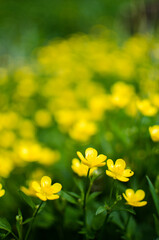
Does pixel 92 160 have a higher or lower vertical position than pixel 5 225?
higher

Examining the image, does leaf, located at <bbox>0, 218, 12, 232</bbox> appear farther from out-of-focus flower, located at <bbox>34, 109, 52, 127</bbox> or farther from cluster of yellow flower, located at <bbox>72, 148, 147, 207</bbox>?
out-of-focus flower, located at <bbox>34, 109, 52, 127</bbox>

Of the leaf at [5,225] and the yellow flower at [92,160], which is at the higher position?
the yellow flower at [92,160]

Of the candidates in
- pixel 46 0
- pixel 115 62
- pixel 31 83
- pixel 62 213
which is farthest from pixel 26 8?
pixel 62 213

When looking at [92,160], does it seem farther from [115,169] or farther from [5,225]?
[5,225]

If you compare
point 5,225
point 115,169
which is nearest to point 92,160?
point 115,169

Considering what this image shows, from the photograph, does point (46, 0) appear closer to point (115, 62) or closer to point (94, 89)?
point (115, 62)

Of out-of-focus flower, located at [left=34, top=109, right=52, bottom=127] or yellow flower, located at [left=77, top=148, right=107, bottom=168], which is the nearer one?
yellow flower, located at [left=77, top=148, right=107, bottom=168]

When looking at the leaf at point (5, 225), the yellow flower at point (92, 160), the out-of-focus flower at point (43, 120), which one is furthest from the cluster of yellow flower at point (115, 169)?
the out-of-focus flower at point (43, 120)

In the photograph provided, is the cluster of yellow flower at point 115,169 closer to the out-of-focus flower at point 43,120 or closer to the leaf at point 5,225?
the leaf at point 5,225

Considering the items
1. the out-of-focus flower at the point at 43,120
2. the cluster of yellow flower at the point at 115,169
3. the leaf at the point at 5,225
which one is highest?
the cluster of yellow flower at the point at 115,169

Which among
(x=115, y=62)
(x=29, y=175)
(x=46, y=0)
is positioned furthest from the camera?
(x=46, y=0)

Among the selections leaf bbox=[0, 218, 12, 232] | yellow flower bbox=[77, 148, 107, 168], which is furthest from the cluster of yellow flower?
leaf bbox=[0, 218, 12, 232]
